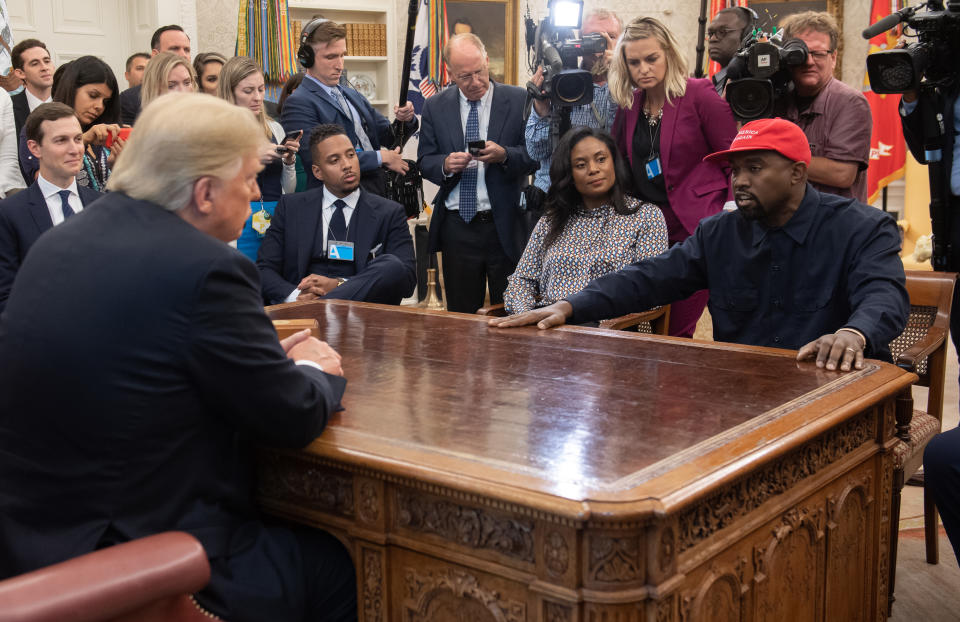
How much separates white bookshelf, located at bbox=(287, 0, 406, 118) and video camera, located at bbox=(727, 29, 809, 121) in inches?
189

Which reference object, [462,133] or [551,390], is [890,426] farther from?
[462,133]

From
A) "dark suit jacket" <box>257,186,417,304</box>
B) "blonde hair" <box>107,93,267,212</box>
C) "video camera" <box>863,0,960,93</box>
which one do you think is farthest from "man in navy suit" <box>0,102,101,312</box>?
"video camera" <box>863,0,960,93</box>

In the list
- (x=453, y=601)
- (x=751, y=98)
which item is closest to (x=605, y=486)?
(x=453, y=601)

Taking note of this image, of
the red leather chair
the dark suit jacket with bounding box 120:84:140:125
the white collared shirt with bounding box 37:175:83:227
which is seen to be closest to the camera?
the red leather chair

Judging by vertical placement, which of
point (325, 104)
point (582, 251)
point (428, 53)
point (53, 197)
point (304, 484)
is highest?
point (428, 53)

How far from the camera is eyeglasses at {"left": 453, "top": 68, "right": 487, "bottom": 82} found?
165 inches

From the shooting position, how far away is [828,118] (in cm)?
341

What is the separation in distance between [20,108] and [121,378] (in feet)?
11.5

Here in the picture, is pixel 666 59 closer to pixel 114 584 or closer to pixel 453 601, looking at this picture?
pixel 453 601

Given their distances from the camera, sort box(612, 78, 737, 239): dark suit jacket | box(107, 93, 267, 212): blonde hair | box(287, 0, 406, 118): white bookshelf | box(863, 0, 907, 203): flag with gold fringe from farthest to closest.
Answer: box(287, 0, 406, 118): white bookshelf → box(863, 0, 907, 203): flag with gold fringe → box(612, 78, 737, 239): dark suit jacket → box(107, 93, 267, 212): blonde hair

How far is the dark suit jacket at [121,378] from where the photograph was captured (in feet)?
4.83

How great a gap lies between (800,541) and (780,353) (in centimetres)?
58

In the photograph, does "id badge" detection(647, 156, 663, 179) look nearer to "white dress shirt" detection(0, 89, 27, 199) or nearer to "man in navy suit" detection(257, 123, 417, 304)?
"man in navy suit" detection(257, 123, 417, 304)

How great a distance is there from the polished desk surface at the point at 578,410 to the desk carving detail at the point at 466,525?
7cm
